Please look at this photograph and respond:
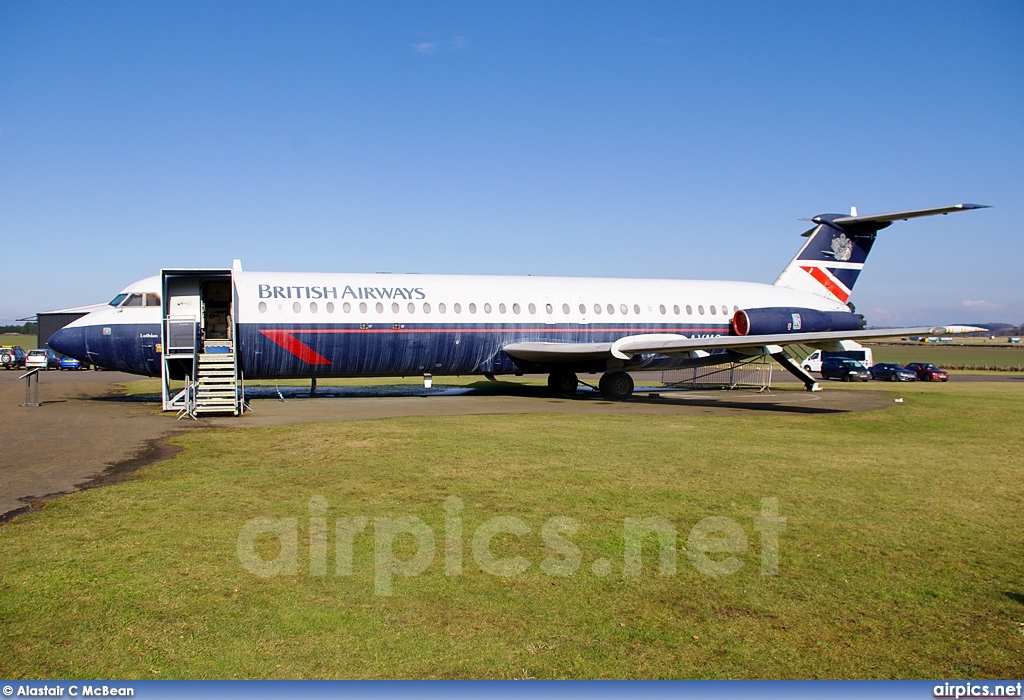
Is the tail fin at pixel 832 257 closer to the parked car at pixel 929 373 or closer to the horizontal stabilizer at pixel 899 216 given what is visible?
the horizontal stabilizer at pixel 899 216

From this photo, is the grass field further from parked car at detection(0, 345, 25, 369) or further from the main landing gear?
parked car at detection(0, 345, 25, 369)

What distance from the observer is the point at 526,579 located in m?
6.61

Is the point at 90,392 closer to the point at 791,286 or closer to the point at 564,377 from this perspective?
the point at 564,377

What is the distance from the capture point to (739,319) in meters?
27.7

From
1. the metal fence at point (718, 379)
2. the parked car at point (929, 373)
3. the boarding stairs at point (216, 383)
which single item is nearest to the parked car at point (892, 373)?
the parked car at point (929, 373)

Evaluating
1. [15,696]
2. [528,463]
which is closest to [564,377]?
[528,463]

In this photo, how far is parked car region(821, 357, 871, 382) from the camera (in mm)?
44750

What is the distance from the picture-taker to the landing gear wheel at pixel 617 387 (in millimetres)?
25875

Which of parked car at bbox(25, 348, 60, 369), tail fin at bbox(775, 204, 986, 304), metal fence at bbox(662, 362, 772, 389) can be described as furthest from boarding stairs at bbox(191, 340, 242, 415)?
parked car at bbox(25, 348, 60, 369)

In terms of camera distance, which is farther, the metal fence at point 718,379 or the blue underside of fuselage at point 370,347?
the metal fence at point 718,379

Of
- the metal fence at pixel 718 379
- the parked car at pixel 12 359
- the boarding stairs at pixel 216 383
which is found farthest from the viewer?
the parked car at pixel 12 359

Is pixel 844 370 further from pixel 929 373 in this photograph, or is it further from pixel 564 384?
pixel 564 384

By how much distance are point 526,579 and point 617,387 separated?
19721 mm

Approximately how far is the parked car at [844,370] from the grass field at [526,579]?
34150 mm
